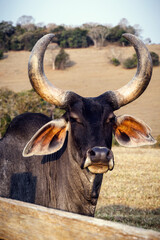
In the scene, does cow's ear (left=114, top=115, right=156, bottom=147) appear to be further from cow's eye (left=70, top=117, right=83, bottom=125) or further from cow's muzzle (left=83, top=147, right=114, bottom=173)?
cow's muzzle (left=83, top=147, right=114, bottom=173)

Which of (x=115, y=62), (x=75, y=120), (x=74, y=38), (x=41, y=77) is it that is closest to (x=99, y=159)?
(x=75, y=120)

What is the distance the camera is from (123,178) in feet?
30.2

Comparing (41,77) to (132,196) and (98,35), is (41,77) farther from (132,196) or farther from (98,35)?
(98,35)

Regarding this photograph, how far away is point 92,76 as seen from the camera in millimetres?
53562

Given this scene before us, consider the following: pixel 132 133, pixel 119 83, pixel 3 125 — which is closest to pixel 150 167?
pixel 132 133

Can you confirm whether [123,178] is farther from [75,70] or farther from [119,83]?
[75,70]

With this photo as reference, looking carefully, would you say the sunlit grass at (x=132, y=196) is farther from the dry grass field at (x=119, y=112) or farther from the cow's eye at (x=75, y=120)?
the cow's eye at (x=75, y=120)

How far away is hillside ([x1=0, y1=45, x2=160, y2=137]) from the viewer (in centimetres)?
3868

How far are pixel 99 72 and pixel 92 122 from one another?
54.4m

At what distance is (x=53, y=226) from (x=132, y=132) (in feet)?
7.03

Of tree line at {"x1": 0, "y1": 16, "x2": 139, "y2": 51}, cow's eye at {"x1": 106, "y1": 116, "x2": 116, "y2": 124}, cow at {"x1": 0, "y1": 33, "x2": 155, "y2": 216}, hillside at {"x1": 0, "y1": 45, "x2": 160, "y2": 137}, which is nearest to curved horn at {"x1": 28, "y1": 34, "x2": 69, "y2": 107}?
cow at {"x1": 0, "y1": 33, "x2": 155, "y2": 216}

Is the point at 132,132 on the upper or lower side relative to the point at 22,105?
upper

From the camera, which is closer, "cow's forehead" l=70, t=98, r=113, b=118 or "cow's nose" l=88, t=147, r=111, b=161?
"cow's nose" l=88, t=147, r=111, b=161

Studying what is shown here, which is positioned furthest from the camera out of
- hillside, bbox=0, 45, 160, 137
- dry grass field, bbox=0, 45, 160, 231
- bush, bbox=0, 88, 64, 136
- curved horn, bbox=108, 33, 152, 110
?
hillside, bbox=0, 45, 160, 137
